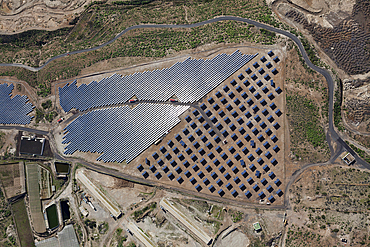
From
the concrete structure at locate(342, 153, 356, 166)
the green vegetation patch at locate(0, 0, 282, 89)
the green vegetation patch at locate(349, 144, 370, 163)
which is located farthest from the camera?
the green vegetation patch at locate(0, 0, 282, 89)

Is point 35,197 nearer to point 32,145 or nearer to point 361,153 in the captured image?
point 32,145

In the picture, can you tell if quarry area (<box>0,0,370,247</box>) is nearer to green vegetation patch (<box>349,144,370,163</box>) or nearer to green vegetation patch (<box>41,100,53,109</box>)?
green vegetation patch (<box>41,100,53,109</box>)

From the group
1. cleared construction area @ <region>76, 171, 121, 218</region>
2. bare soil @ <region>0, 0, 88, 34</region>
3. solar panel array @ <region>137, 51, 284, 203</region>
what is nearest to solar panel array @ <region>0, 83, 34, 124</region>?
bare soil @ <region>0, 0, 88, 34</region>

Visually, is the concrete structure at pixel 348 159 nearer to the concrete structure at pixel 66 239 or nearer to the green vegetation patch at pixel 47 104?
the concrete structure at pixel 66 239

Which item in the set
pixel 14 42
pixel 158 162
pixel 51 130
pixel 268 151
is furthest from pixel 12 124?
pixel 268 151

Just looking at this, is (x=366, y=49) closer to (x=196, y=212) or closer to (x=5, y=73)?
(x=196, y=212)

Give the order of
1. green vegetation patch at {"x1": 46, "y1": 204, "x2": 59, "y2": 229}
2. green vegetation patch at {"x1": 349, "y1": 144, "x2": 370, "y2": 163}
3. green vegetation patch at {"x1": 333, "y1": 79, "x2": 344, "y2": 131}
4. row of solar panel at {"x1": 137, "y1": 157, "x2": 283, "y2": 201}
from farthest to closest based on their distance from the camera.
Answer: green vegetation patch at {"x1": 46, "y1": 204, "x2": 59, "y2": 229} → green vegetation patch at {"x1": 333, "y1": 79, "x2": 344, "y2": 131} → green vegetation patch at {"x1": 349, "y1": 144, "x2": 370, "y2": 163} → row of solar panel at {"x1": 137, "y1": 157, "x2": 283, "y2": 201}
